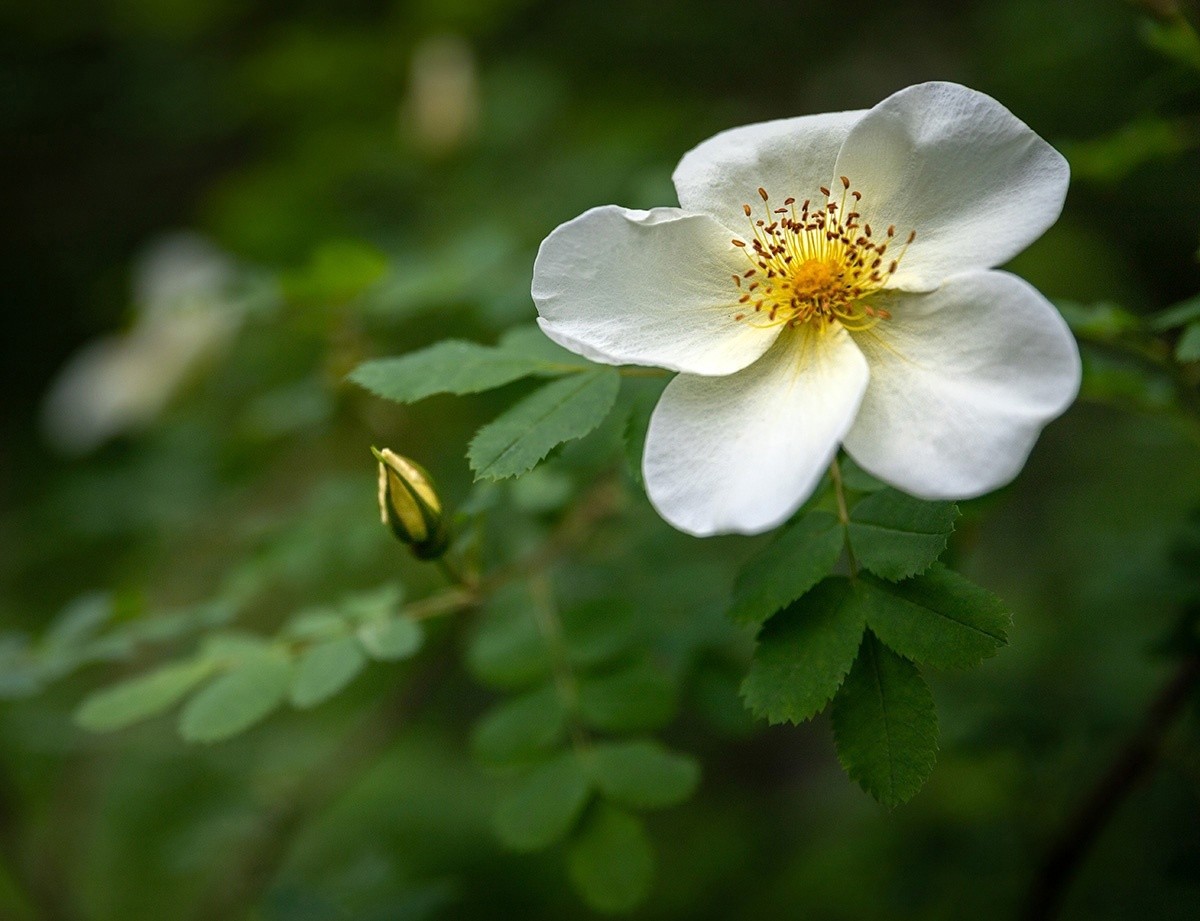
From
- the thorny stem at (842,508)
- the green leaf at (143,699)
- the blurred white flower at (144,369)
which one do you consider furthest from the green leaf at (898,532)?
the blurred white flower at (144,369)

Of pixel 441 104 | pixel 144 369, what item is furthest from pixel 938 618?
pixel 144 369

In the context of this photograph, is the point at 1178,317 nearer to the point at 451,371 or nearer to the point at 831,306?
the point at 831,306

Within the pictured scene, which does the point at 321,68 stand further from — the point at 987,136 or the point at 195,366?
the point at 987,136

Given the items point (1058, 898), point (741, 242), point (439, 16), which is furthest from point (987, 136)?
point (439, 16)

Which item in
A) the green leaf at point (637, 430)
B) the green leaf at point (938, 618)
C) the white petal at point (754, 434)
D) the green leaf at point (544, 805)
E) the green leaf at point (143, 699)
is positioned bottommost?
the green leaf at point (544, 805)

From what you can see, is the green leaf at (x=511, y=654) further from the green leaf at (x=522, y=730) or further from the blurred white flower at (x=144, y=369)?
the blurred white flower at (x=144, y=369)

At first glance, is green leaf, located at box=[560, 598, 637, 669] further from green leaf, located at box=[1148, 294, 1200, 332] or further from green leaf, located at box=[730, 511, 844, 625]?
green leaf, located at box=[1148, 294, 1200, 332]
